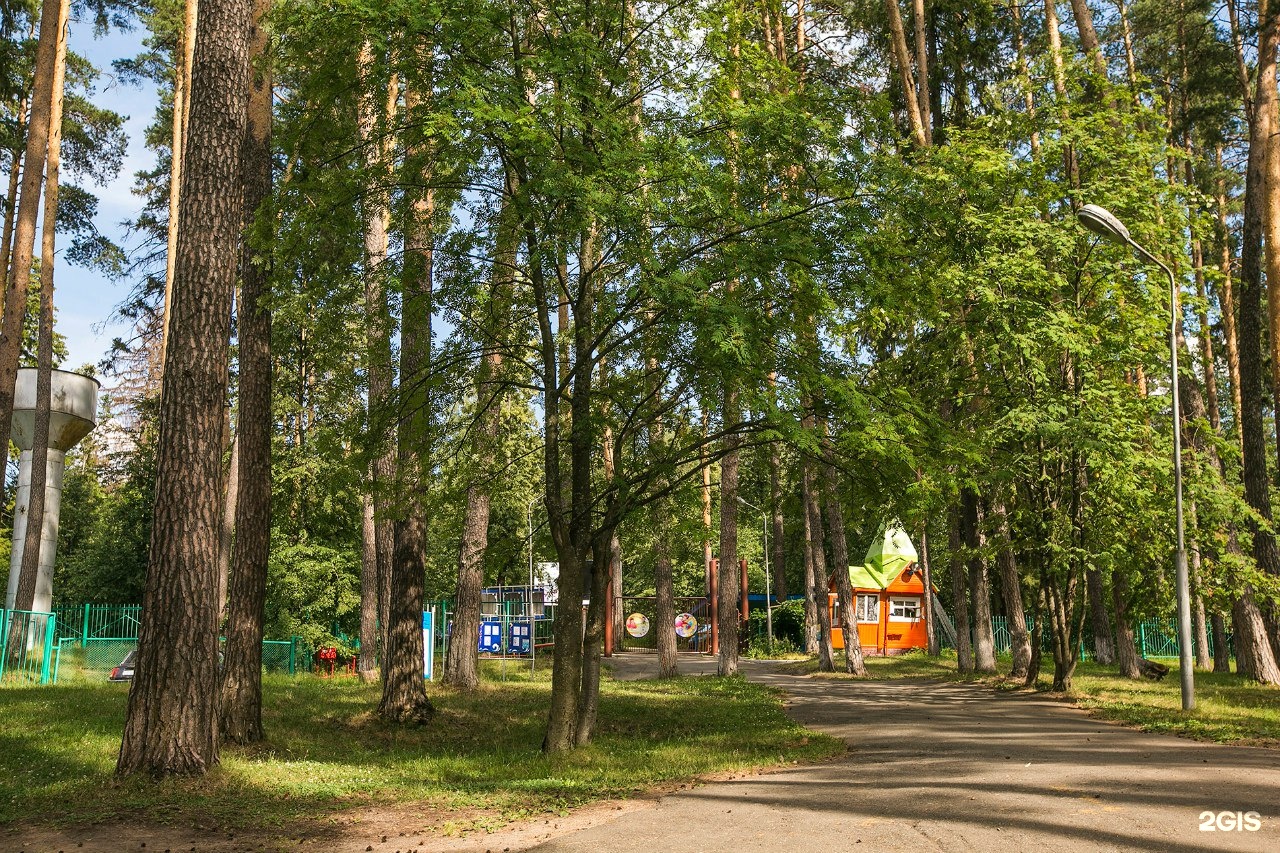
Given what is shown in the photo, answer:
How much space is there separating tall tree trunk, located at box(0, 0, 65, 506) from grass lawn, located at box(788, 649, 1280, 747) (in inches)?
773

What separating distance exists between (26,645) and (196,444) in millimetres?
14427

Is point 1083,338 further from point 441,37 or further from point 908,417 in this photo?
point 441,37

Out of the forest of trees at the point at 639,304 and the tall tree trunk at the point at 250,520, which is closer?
the forest of trees at the point at 639,304

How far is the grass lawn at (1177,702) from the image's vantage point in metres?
12.4

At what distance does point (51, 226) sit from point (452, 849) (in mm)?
22640

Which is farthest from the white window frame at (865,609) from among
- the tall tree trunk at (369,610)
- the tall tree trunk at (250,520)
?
the tall tree trunk at (250,520)

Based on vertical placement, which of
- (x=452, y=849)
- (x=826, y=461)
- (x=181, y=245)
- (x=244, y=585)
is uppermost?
(x=181, y=245)

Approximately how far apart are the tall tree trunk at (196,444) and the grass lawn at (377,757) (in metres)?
0.59

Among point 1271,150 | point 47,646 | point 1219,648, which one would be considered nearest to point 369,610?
point 47,646

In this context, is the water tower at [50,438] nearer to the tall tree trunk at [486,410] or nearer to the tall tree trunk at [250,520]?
the tall tree trunk at [486,410]

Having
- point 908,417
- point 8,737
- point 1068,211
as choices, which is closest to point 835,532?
point 1068,211

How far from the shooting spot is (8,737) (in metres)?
11.7

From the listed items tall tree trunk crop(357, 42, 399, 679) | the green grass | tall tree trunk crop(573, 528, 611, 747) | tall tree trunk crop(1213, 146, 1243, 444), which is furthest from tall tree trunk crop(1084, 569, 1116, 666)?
tall tree trunk crop(357, 42, 399, 679)

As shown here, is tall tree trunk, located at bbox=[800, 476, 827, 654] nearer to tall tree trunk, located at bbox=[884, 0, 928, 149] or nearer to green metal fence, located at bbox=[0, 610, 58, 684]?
tall tree trunk, located at bbox=[884, 0, 928, 149]
